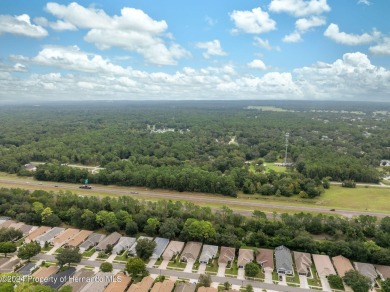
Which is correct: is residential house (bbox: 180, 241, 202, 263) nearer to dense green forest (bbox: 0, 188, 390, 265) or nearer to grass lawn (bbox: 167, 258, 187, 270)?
grass lawn (bbox: 167, 258, 187, 270)

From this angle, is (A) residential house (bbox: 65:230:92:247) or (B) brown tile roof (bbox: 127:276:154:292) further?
(A) residential house (bbox: 65:230:92:247)

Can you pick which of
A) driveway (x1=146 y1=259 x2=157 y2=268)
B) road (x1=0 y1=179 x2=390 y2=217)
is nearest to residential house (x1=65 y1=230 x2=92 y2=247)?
driveway (x1=146 y1=259 x2=157 y2=268)

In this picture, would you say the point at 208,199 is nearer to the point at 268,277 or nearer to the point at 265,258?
the point at 265,258

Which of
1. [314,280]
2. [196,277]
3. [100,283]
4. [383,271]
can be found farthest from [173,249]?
[383,271]

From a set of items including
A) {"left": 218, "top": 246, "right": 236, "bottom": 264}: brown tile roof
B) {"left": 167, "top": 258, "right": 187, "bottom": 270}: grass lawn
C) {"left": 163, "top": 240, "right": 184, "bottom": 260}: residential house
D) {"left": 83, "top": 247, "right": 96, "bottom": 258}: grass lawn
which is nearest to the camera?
{"left": 167, "top": 258, "right": 187, "bottom": 270}: grass lawn

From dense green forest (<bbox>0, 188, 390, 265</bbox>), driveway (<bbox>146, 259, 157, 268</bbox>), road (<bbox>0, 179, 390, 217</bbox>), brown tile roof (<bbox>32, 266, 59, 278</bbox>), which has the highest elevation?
dense green forest (<bbox>0, 188, 390, 265</bbox>)

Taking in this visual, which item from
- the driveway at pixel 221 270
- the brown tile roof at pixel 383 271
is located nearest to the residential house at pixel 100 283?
the driveway at pixel 221 270
